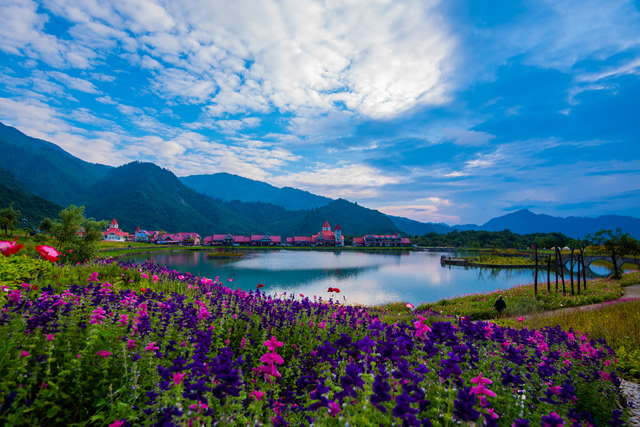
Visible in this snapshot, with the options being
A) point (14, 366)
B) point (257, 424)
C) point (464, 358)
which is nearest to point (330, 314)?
point (464, 358)

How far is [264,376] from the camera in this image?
11.0ft

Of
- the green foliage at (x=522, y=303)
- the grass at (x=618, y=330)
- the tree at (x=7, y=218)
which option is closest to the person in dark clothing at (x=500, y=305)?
the green foliage at (x=522, y=303)

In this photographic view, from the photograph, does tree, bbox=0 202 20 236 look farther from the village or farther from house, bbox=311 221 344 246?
house, bbox=311 221 344 246

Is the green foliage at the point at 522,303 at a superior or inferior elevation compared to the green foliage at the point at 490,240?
inferior

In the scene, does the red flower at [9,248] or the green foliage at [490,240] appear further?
the green foliage at [490,240]

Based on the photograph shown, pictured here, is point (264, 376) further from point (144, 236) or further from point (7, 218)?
point (144, 236)

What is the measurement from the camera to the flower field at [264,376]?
7.79ft

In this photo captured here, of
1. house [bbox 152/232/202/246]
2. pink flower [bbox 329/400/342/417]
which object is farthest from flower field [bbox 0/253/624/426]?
house [bbox 152/232/202/246]

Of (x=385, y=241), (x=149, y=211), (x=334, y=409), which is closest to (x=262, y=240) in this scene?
(x=385, y=241)

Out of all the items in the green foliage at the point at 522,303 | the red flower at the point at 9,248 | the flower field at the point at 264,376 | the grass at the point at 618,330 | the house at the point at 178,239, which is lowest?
the house at the point at 178,239

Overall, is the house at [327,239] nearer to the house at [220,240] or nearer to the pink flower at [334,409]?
the house at [220,240]

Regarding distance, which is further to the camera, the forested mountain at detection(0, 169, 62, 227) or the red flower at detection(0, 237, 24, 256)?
the forested mountain at detection(0, 169, 62, 227)

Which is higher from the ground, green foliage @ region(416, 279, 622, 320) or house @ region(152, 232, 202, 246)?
green foliage @ region(416, 279, 622, 320)

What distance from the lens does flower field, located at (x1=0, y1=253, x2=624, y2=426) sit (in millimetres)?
2373
